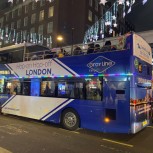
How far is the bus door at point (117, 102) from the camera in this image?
7.72 metres

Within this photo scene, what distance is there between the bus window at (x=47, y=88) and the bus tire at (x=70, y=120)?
117cm

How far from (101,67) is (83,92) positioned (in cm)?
129

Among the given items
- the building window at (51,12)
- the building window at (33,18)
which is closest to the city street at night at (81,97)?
the building window at (51,12)

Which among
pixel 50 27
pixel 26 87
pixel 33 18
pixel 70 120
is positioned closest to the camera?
pixel 70 120

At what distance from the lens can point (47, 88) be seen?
34.1ft

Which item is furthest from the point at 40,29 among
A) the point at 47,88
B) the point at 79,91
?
the point at 79,91

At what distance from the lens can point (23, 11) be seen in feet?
172

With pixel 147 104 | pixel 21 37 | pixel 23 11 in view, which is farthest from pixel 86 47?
pixel 23 11

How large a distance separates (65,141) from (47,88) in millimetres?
3446

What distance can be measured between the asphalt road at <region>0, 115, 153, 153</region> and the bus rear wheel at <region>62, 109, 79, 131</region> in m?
0.28

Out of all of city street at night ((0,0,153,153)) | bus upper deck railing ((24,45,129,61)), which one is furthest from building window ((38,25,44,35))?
bus upper deck railing ((24,45,129,61))

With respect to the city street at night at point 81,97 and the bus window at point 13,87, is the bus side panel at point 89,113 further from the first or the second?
the bus window at point 13,87

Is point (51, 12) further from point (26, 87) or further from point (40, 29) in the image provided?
point (26, 87)

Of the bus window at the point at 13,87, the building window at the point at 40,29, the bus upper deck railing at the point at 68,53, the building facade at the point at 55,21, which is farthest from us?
the building window at the point at 40,29
